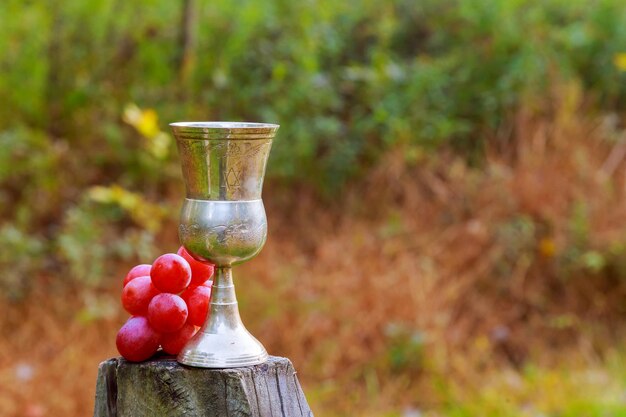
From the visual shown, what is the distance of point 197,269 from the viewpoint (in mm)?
1596

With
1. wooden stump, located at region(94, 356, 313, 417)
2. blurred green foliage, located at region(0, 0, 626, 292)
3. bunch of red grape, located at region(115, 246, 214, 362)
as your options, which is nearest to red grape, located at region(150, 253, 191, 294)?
bunch of red grape, located at region(115, 246, 214, 362)

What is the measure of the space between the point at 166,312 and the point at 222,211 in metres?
0.17

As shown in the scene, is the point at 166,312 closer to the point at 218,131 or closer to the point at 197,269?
the point at 197,269

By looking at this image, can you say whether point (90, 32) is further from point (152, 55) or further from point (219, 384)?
point (219, 384)

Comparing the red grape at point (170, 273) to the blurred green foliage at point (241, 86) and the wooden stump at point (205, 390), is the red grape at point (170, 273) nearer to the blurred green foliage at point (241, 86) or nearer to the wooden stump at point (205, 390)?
the wooden stump at point (205, 390)

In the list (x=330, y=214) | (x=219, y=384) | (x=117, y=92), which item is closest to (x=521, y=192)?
(x=330, y=214)

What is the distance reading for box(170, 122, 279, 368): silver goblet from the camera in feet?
4.77

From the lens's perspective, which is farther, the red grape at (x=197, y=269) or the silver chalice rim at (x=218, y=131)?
the red grape at (x=197, y=269)

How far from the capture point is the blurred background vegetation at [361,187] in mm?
4395

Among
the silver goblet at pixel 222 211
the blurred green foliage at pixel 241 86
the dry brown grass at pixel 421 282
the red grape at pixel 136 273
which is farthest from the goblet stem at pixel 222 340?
the blurred green foliage at pixel 241 86

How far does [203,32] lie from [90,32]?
2.29 ft

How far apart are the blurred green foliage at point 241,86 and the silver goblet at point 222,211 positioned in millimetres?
3579

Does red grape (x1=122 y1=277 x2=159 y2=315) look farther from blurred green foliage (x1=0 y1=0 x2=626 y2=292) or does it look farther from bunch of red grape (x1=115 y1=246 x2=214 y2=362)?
blurred green foliage (x1=0 y1=0 x2=626 y2=292)

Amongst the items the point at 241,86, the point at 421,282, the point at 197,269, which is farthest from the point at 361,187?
the point at 197,269
